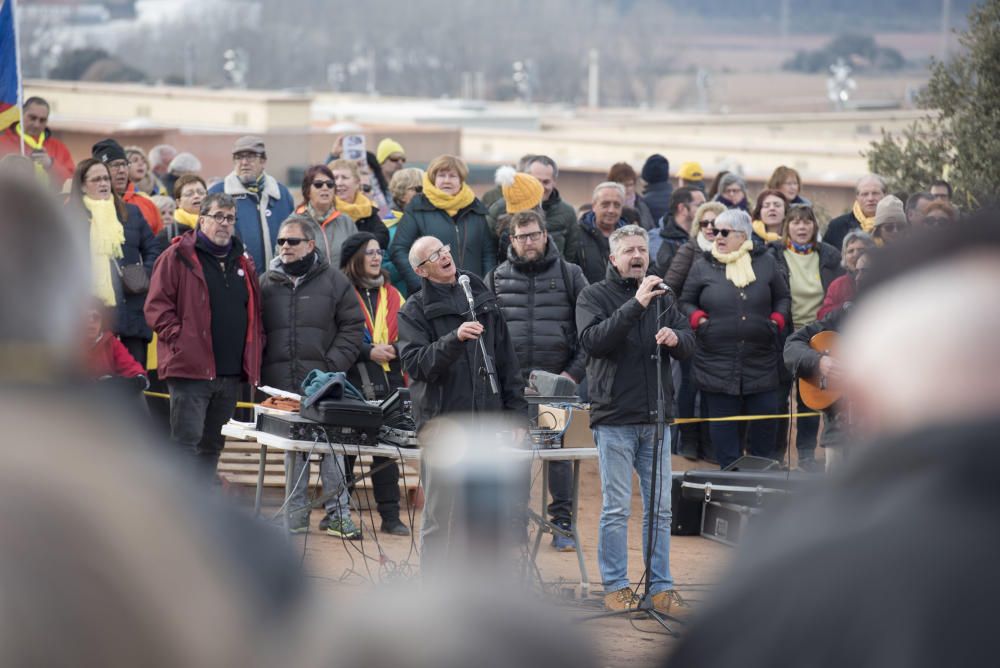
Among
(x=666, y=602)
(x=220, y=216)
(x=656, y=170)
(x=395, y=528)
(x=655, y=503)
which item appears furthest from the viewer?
(x=656, y=170)

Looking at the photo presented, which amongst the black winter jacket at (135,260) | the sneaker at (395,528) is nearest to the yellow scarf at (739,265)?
the sneaker at (395,528)

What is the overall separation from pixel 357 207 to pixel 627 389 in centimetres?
385

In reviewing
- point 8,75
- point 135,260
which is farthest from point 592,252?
point 8,75

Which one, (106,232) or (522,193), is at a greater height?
(522,193)

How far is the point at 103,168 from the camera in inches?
414

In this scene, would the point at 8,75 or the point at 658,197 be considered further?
the point at 658,197

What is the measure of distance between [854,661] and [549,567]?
7.86m

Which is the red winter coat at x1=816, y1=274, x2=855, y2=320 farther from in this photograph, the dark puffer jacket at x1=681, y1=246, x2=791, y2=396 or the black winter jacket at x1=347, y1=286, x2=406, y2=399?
the black winter jacket at x1=347, y1=286, x2=406, y2=399

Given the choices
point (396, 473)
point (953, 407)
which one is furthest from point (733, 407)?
point (953, 407)

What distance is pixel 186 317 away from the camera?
949 cm

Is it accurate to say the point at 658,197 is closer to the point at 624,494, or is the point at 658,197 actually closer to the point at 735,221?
the point at 735,221

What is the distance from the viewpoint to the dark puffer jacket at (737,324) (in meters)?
11.0

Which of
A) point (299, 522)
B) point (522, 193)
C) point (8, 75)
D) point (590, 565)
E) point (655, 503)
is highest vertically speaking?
point (8, 75)

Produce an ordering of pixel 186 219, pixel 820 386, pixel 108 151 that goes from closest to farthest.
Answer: pixel 820 386 < pixel 186 219 < pixel 108 151
